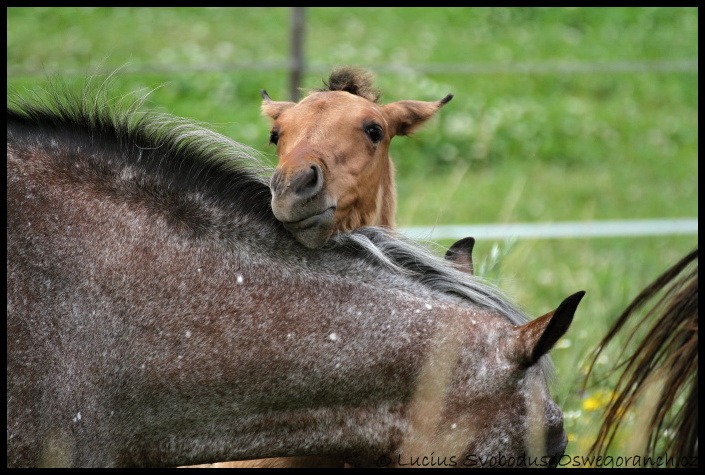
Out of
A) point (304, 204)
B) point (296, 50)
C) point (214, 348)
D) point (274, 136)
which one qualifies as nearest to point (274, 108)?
point (274, 136)

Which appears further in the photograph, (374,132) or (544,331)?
(374,132)

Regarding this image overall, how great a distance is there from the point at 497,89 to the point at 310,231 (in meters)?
8.65

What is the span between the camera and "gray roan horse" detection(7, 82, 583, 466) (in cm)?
213

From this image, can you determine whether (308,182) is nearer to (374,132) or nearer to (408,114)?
(374,132)

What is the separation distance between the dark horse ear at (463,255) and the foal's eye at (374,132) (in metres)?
0.83

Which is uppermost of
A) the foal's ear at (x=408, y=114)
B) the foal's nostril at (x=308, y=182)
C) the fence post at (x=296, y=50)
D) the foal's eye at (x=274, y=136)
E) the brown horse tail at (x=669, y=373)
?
the foal's nostril at (x=308, y=182)

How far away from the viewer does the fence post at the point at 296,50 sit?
317 inches

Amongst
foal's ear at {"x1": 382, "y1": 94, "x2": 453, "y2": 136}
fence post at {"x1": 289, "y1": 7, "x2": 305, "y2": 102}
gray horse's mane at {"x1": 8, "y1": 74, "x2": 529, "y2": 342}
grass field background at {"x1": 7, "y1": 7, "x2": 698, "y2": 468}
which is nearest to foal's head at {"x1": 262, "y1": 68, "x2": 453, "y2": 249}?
foal's ear at {"x1": 382, "y1": 94, "x2": 453, "y2": 136}

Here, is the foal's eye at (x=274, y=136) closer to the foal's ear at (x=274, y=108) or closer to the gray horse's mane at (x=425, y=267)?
the foal's ear at (x=274, y=108)

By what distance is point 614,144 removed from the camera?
33.1 ft

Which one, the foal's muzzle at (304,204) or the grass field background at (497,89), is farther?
the grass field background at (497,89)

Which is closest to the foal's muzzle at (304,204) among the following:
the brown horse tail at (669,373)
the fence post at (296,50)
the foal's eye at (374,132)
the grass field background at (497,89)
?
the foal's eye at (374,132)

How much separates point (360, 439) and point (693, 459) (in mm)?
1479

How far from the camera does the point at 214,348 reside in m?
2.19
